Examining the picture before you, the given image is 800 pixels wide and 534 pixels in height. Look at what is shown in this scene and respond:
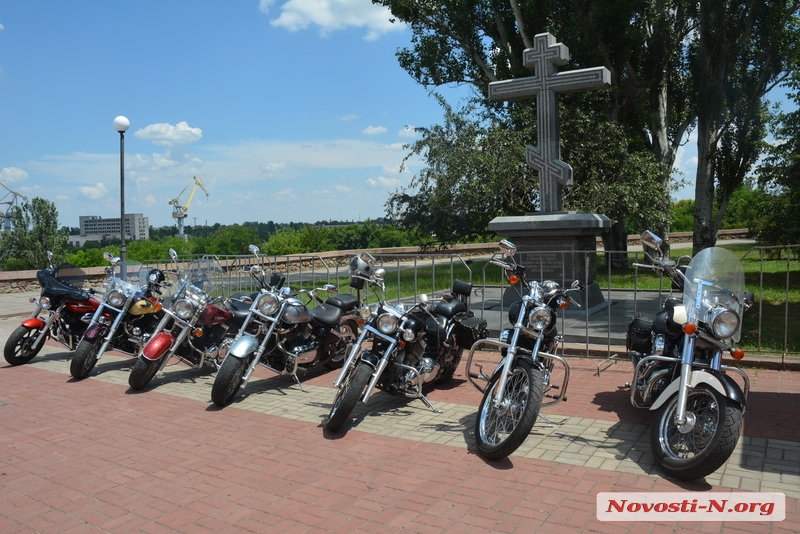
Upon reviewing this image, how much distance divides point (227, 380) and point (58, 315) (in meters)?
3.53

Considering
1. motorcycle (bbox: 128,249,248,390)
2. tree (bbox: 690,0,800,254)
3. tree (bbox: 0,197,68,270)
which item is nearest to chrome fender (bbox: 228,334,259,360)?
motorcycle (bbox: 128,249,248,390)

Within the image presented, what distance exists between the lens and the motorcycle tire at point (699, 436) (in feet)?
12.6

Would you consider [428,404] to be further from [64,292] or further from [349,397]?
[64,292]

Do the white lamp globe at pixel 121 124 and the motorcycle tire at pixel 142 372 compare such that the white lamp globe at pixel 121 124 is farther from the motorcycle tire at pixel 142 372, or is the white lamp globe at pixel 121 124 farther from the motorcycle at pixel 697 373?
the motorcycle at pixel 697 373

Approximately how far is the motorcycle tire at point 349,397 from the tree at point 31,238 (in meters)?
27.5

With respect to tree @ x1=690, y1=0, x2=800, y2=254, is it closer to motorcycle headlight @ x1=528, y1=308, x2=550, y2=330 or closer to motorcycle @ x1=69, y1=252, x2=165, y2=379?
motorcycle headlight @ x1=528, y1=308, x2=550, y2=330

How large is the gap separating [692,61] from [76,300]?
18.0 metres

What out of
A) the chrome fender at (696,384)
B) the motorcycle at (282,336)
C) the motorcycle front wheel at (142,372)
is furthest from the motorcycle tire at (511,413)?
the motorcycle front wheel at (142,372)

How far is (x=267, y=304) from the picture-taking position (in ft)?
21.5

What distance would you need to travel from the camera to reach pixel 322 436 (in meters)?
5.34

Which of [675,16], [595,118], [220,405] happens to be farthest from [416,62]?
[220,405]

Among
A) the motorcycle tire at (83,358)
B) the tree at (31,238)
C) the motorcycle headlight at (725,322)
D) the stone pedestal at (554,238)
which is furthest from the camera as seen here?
the tree at (31,238)

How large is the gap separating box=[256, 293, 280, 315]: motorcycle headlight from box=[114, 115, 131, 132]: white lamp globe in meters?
9.55

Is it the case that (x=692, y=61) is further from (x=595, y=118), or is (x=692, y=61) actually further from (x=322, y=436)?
(x=322, y=436)
